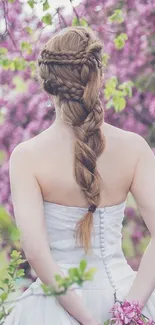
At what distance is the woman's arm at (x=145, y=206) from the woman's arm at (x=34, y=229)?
182mm

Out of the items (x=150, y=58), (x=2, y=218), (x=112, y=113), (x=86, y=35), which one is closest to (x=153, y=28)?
(x=150, y=58)

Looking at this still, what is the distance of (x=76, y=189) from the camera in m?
2.82

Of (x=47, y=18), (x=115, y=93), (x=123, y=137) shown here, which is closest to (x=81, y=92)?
(x=123, y=137)

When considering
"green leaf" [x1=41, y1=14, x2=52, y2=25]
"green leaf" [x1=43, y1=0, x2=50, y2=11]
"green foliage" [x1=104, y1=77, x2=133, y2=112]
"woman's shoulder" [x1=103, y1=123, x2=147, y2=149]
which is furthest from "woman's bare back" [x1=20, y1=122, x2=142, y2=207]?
"green foliage" [x1=104, y1=77, x2=133, y2=112]

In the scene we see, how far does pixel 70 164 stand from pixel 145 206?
0.29 m

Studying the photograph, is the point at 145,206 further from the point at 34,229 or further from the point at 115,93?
the point at 115,93

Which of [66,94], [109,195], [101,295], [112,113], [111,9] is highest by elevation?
[66,94]

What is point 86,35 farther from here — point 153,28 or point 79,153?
point 153,28

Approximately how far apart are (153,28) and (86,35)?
9.95 ft

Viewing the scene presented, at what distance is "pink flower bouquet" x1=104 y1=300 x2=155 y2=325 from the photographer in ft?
8.89

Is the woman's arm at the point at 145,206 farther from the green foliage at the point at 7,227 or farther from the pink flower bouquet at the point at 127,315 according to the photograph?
the green foliage at the point at 7,227

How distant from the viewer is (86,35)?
2852mm

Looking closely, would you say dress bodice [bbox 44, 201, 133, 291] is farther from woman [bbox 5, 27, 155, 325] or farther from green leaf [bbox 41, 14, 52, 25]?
green leaf [bbox 41, 14, 52, 25]

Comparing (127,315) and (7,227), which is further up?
(7,227)
